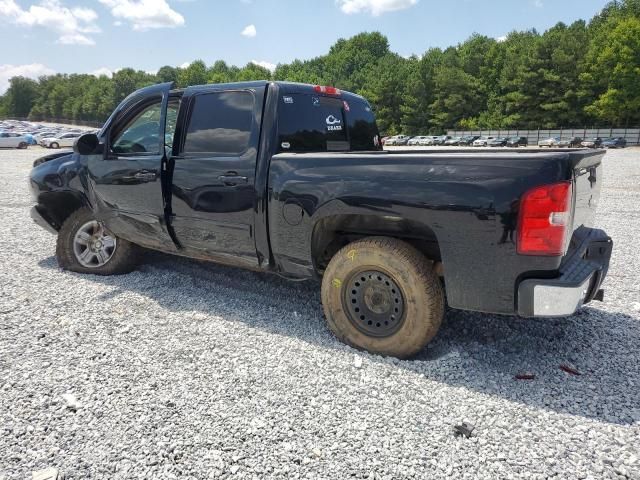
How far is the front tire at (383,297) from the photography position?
10.4 ft

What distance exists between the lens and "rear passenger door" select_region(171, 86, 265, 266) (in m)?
3.80

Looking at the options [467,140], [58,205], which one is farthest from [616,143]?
[58,205]

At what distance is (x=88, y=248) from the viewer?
17.3ft

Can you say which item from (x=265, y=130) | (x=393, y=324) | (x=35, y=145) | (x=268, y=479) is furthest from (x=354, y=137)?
(x=35, y=145)

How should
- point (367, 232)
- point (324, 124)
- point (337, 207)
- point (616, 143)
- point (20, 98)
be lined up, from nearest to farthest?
point (337, 207), point (367, 232), point (324, 124), point (616, 143), point (20, 98)

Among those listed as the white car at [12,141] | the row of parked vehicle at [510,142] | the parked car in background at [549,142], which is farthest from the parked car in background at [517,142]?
the white car at [12,141]

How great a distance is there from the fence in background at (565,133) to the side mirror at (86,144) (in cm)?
5784

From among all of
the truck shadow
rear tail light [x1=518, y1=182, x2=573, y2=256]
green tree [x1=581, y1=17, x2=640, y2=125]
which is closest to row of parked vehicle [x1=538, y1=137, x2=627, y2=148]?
green tree [x1=581, y1=17, x2=640, y2=125]

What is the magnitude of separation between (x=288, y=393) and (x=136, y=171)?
9.02 feet

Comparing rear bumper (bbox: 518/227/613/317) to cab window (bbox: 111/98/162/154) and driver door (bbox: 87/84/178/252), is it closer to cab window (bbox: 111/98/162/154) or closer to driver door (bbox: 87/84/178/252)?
driver door (bbox: 87/84/178/252)

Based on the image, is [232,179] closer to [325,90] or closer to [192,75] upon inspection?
[325,90]

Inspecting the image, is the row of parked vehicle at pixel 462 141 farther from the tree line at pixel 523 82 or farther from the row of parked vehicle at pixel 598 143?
the tree line at pixel 523 82

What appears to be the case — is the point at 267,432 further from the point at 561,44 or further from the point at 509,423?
the point at 561,44

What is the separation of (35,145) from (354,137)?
5022 cm
